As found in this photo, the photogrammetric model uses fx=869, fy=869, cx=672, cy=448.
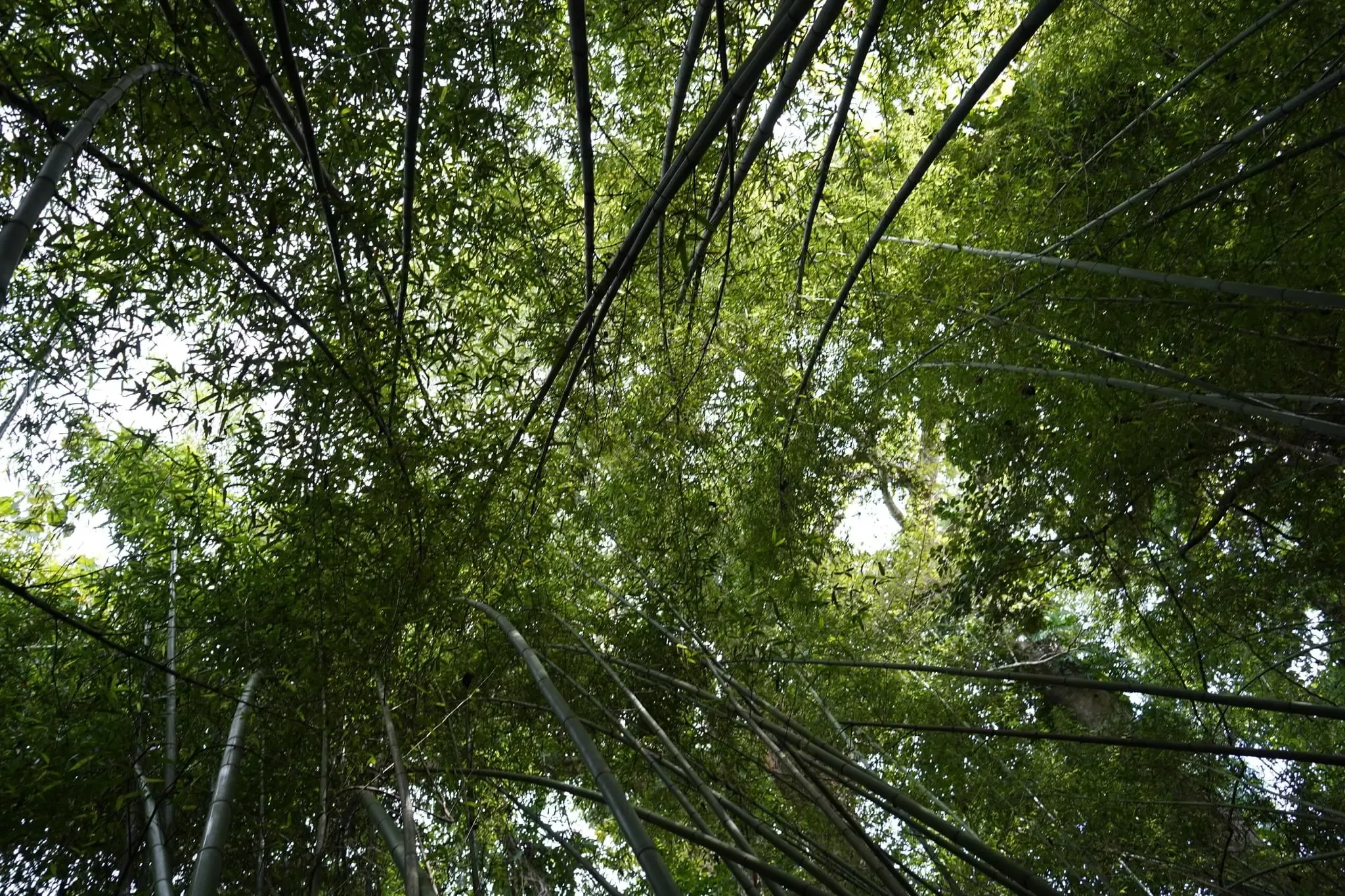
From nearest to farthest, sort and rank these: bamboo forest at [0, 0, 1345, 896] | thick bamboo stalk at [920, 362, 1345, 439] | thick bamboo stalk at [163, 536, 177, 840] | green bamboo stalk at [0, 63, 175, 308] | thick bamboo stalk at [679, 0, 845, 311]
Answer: green bamboo stalk at [0, 63, 175, 308] < thick bamboo stalk at [679, 0, 845, 311] < thick bamboo stalk at [920, 362, 1345, 439] < bamboo forest at [0, 0, 1345, 896] < thick bamboo stalk at [163, 536, 177, 840]

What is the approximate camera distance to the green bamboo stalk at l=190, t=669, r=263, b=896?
1.51 meters

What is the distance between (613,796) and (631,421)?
91.0 inches

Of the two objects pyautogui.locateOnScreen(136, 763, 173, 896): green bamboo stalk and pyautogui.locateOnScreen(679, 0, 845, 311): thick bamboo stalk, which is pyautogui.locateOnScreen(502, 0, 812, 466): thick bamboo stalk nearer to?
pyautogui.locateOnScreen(679, 0, 845, 311): thick bamboo stalk

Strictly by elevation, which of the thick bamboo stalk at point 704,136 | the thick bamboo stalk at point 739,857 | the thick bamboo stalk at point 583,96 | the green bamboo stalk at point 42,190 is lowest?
the thick bamboo stalk at point 739,857

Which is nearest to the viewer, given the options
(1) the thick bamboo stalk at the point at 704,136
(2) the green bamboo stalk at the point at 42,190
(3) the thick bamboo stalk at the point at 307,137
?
(2) the green bamboo stalk at the point at 42,190

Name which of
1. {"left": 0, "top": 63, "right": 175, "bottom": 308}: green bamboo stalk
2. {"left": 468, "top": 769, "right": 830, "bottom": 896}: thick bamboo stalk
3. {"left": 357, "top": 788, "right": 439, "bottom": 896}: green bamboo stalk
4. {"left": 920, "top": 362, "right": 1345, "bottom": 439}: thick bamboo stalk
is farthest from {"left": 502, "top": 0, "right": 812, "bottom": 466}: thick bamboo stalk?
{"left": 920, "top": 362, "right": 1345, "bottom": 439}: thick bamboo stalk

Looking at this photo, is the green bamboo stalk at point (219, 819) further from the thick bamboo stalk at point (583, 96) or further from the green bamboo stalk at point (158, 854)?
the thick bamboo stalk at point (583, 96)

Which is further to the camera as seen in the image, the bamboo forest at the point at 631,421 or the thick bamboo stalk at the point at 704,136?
the bamboo forest at the point at 631,421

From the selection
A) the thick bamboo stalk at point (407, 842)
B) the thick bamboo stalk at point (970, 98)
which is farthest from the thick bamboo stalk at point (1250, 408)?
the thick bamboo stalk at point (407, 842)

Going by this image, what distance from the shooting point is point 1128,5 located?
375 cm

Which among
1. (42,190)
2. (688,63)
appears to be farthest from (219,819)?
(688,63)

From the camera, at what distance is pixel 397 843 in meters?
1.92

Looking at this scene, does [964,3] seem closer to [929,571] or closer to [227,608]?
[227,608]

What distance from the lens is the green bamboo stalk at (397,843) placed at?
171 centimetres
